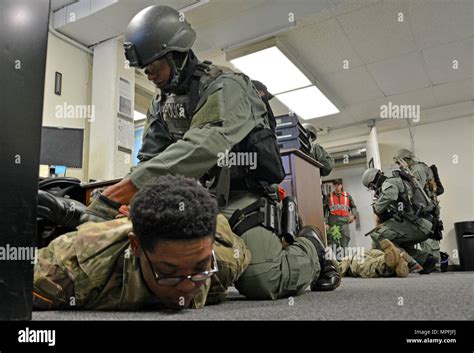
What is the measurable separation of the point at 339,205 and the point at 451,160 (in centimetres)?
157

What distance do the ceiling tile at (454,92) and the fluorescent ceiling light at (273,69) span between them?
1.64 m

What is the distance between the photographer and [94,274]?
2.99 feet

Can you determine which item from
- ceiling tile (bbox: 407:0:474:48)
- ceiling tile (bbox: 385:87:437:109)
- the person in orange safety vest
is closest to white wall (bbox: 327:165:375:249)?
the person in orange safety vest

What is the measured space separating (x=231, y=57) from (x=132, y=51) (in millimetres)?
2288

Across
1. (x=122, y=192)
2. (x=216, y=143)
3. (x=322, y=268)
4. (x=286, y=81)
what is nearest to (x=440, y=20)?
(x=286, y=81)

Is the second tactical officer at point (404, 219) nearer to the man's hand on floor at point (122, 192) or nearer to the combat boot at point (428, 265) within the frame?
the combat boot at point (428, 265)

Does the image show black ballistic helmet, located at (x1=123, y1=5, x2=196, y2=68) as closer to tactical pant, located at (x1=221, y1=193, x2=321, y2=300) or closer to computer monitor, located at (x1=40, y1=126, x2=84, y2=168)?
tactical pant, located at (x1=221, y1=193, x2=321, y2=300)

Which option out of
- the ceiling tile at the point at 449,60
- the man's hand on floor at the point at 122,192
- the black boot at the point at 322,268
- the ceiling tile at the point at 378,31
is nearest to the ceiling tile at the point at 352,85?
the ceiling tile at the point at 378,31

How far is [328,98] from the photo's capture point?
452 centimetres

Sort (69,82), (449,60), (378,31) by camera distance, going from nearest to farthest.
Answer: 1. (69,82)
2. (378,31)
3. (449,60)

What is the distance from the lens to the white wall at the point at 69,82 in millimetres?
2975

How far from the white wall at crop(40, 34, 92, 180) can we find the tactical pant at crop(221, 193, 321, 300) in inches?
85.0

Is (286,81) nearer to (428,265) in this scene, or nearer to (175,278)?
(428,265)
